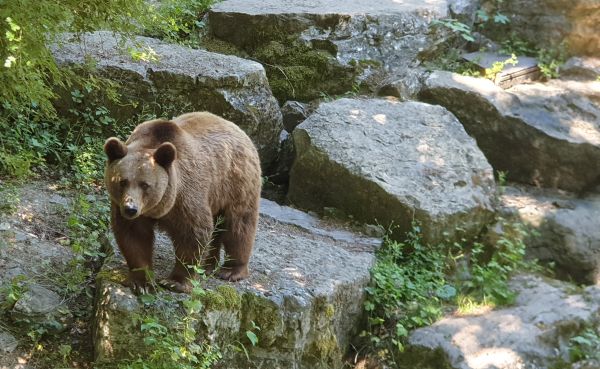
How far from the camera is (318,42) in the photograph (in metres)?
10.2

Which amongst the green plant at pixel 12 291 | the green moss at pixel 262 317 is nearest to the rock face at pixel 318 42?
the green moss at pixel 262 317

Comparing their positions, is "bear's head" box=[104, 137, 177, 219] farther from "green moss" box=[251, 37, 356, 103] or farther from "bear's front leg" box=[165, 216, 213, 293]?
"green moss" box=[251, 37, 356, 103]

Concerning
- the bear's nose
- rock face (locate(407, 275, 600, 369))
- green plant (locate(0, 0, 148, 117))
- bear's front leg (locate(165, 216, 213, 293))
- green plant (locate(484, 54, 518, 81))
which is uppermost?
green plant (locate(0, 0, 148, 117))

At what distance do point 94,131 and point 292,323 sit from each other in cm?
358

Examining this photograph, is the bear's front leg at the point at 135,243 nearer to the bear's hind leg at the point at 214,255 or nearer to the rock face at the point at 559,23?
the bear's hind leg at the point at 214,255

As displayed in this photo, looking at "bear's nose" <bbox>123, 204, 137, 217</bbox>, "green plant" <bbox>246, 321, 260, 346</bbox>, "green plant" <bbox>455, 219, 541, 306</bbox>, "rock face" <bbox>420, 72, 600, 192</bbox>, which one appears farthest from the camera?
"rock face" <bbox>420, 72, 600, 192</bbox>

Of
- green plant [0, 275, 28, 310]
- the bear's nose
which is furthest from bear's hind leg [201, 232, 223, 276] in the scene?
green plant [0, 275, 28, 310]

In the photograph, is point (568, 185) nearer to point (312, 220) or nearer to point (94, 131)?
point (312, 220)

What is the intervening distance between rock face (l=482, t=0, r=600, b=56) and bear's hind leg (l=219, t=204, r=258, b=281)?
7395 mm

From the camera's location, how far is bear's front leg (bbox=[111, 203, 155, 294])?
5.04 metres

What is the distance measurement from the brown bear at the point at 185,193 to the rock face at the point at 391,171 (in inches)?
96.5

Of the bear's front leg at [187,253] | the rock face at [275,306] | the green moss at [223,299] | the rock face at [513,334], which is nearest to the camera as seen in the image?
the rock face at [275,306]

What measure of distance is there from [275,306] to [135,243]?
4.05 feet

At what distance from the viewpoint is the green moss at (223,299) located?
5.24 meters
